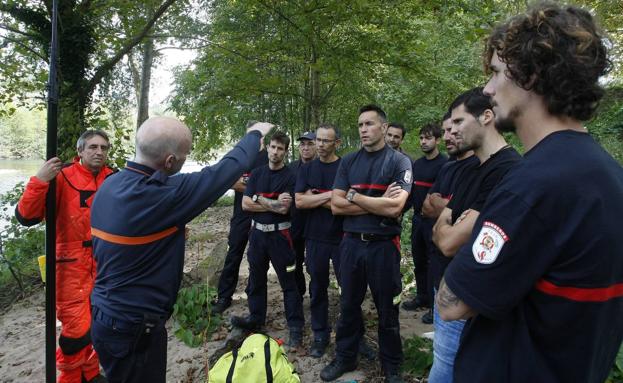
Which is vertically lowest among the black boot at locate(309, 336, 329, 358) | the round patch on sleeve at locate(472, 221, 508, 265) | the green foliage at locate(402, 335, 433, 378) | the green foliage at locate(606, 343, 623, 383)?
the black boot at locate(309, 336, 329, 358)

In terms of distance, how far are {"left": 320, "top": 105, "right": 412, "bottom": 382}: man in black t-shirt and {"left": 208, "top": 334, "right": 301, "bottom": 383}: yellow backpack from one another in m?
0.81

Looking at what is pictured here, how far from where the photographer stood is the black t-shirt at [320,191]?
13.9 feet

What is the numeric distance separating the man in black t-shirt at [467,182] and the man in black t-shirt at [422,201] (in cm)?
275

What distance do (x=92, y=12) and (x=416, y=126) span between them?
13.1m

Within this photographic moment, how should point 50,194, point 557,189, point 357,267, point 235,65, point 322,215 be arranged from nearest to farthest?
point 557,189
point 50,194
point 357,267
point 322,215
point 235,65

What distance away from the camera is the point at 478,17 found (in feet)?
18.1

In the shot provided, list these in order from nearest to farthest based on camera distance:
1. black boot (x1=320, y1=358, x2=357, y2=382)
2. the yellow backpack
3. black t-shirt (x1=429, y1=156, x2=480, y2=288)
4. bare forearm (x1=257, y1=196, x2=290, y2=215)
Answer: black t-shirt (x1=429, y1=156, x2=480, y2=288) → the yellow backpack → black boot (x1=320, y1=358, x2=357, y2=382) → bare forearm (x1=257, y1=196, x2=290, y2=215)

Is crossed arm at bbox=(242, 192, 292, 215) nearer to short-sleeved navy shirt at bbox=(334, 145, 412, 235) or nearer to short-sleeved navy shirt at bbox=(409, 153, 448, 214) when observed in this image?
short-sleeved navy shirt at bbox=(334, 145, 412, 235)

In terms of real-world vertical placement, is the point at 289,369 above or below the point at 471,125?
below

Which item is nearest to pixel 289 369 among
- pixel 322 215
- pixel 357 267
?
pixel 357 267

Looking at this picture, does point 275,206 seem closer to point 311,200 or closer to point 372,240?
point 311,200

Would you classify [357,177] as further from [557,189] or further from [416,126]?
[416,126]

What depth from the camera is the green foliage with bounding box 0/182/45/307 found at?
21.2 ft

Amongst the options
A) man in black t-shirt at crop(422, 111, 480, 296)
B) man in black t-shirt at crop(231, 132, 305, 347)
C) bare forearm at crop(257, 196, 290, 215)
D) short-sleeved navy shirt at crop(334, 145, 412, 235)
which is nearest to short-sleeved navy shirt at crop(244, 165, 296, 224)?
man in black t-shirt at crop(231, 132, 305, 347)
